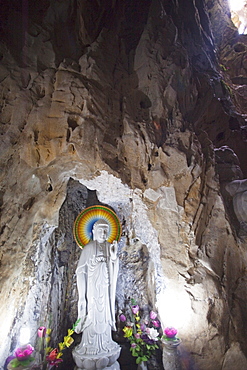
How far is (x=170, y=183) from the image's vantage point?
4.17 metres

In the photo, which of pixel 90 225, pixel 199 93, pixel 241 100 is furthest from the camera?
pixel 241 100

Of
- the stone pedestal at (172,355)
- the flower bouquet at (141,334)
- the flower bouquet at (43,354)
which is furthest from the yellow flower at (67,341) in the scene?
the stone pedestal at (172,355)

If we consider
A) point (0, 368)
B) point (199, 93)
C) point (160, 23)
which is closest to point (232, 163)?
point (199, 93)

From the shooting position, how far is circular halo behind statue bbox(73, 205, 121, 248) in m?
4.55

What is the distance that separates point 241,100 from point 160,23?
5830 mm

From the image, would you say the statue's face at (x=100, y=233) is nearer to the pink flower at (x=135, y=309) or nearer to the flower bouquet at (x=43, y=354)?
the flower bouquet at (x=43, y=354)

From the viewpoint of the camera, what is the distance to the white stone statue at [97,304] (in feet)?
11.2

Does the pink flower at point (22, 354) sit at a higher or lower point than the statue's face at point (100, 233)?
lower

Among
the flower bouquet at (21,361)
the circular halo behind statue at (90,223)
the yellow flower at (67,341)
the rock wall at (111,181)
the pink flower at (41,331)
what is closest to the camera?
the flower bouquet at (21,361)

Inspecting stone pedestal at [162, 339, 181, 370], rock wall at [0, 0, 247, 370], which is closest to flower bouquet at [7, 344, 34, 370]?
rock wall at [0, 0, 247, 370]

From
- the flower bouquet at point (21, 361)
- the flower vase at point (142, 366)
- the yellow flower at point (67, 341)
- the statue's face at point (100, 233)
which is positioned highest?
the statue's face at point (100, 233)

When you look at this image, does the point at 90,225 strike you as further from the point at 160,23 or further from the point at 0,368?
the point at 160,23

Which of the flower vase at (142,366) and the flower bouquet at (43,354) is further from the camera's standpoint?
the flower vase at (142,366)

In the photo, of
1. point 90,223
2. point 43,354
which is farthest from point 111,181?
point 43,354
